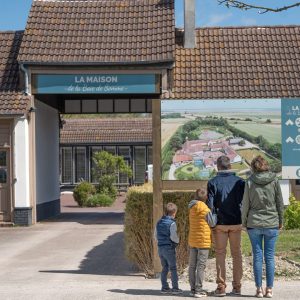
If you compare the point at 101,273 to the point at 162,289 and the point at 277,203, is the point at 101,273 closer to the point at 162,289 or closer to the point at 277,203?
the point at 162,289

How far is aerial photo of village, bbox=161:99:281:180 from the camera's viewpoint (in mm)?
11016

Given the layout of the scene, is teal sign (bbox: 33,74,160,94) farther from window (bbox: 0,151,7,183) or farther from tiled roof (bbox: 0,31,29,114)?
window (bbox: 0,151,7,183)

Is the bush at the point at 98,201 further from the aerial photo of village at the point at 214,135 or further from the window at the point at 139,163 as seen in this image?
the aerial photo of village at the point at 214,135

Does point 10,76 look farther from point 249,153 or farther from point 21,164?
point 249,153

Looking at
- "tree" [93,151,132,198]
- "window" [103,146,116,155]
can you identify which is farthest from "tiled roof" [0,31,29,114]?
"window" [103,146,116,155]

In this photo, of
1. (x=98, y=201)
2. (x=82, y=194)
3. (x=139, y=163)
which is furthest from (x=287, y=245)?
(x=139, y=163)

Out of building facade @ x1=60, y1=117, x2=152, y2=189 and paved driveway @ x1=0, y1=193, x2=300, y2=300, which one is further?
building facade @ x1=60, y1=117, x2=152, y2=189

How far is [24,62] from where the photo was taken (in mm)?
21078

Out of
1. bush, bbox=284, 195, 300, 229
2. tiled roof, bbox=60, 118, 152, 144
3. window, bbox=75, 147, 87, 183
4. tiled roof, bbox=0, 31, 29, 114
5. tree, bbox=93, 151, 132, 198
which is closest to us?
bush, bbox=284, 195, 300, 229

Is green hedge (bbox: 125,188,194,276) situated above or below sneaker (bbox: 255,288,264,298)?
above

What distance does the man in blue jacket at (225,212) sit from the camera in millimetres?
9141

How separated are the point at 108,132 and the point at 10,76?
A: 25.9 metres

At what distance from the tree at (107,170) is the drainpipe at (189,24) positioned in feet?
50.1

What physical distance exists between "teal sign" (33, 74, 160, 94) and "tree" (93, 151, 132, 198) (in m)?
15.7
